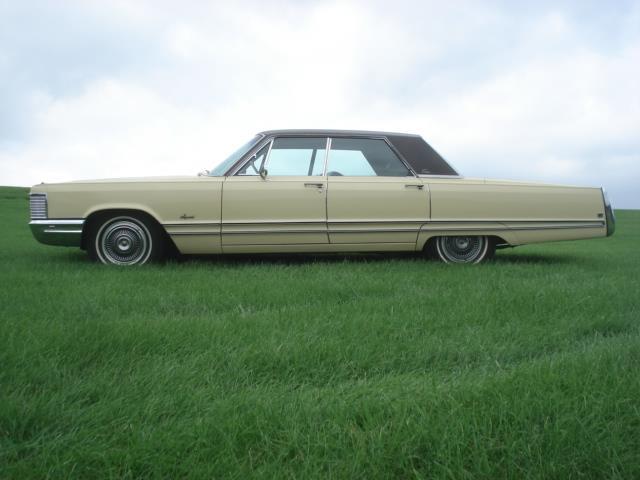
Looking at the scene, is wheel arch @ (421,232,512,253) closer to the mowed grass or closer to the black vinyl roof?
the black vinyl roof

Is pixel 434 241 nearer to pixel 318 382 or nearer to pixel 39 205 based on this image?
pixel 318 382

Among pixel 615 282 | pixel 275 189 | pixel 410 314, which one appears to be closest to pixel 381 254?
pixel 275 189

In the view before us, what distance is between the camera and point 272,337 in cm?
284

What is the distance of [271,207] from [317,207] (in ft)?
1.65

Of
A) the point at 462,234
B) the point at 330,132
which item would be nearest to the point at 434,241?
the point at 462,234

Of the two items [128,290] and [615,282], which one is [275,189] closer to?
[128,290]

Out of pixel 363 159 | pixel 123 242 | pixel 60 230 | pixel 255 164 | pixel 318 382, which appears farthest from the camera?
pixel 363 159

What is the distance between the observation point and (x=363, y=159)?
6191mm

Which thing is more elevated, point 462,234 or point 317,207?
point 317,207

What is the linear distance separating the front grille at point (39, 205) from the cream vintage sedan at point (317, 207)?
0.01 meters

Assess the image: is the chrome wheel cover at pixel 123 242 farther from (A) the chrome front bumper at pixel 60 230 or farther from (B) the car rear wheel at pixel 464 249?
(B) the car rear wheel at pixel 464 249

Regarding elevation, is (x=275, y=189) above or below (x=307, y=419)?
above

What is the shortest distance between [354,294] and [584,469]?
8.23 feet

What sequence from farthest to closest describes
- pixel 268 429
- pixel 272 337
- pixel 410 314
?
1. pixel 410 314
2. pixel 272 337
3. pixel 268 429
